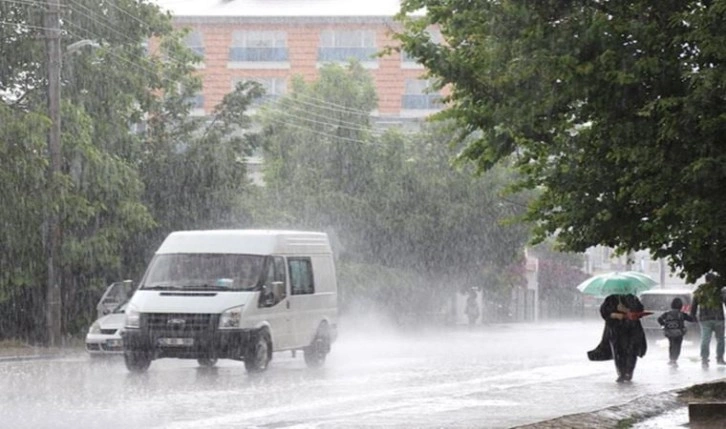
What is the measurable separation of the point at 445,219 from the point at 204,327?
37.2 meters

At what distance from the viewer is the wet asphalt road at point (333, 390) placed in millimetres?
16422

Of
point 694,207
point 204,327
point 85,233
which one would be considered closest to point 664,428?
point 694,207

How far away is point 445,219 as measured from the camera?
61094 mm

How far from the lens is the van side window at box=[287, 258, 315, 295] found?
26500 millimetres

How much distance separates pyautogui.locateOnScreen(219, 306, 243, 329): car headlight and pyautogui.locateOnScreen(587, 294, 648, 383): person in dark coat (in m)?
5.11

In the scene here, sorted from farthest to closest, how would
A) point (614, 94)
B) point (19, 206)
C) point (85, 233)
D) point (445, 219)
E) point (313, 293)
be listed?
point (445, 219), point (85, 233), point (19, 206), point (313, 293), point (614, 94)

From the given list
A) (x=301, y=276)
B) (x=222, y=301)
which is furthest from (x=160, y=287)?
(x=301, y=276)

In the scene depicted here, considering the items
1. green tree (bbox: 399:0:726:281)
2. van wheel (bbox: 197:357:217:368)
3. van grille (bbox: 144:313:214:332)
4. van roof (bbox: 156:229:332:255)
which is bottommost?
van wheel (bbox: 197:357:217:368)

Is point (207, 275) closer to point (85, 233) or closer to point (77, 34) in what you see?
point (85, 233)

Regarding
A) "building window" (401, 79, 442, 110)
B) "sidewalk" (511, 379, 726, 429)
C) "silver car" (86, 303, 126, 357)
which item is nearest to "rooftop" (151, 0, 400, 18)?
"building window" (401, 79, 442, 110)

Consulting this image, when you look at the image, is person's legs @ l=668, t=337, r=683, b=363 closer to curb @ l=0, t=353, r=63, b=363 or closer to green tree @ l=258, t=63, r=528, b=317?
curb @ l=0, t=353, r=63, b=363

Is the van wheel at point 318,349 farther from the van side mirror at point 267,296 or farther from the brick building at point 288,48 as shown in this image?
the brick building at point 288,48

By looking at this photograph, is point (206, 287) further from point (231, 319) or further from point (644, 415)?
point (644, 415)

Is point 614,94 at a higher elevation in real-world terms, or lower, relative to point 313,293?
higher
